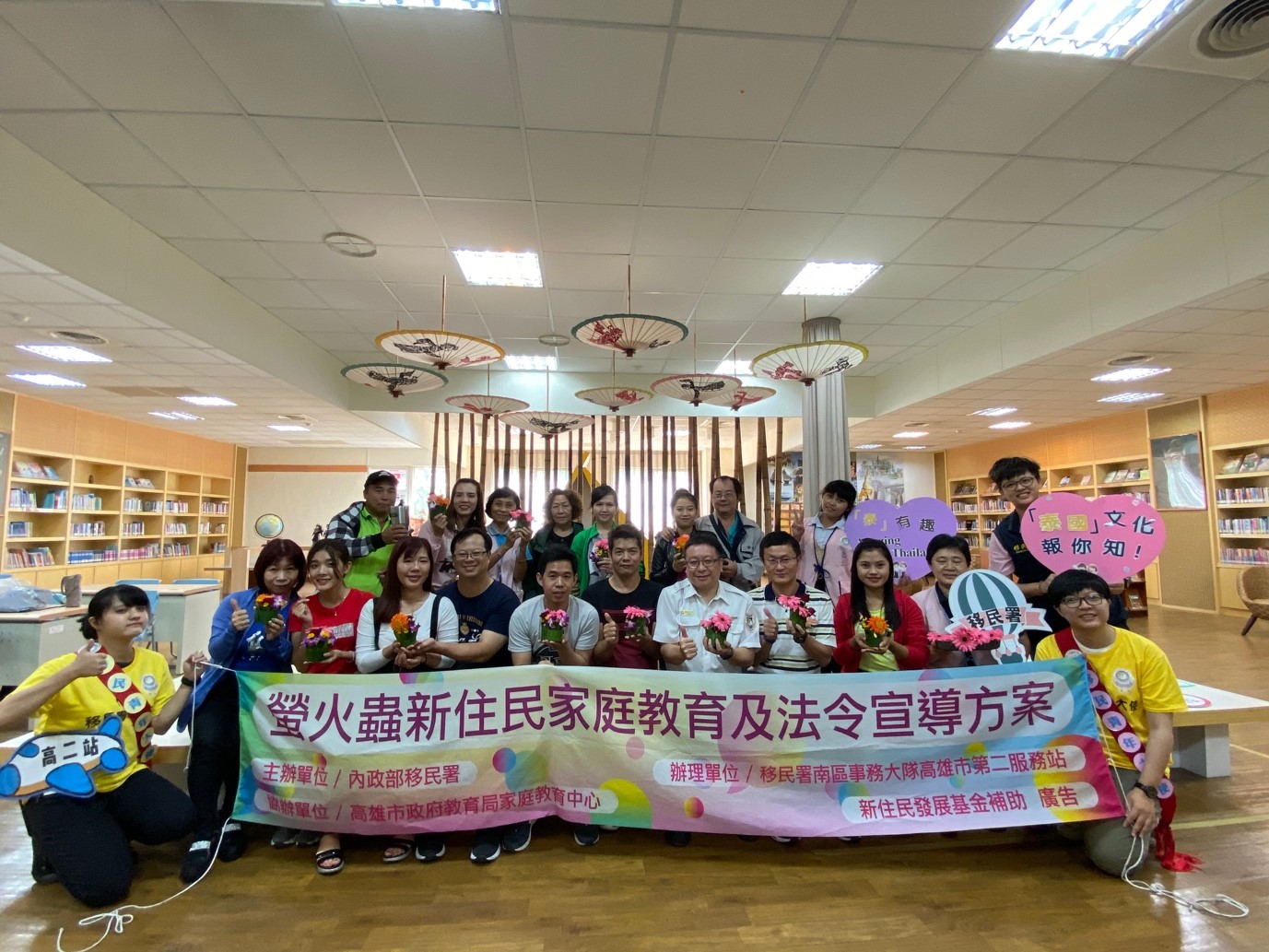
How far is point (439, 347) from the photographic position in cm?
421

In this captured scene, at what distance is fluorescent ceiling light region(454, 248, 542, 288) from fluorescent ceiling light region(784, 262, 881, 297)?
223cm

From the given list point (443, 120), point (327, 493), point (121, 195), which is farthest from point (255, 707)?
point (327, 493)

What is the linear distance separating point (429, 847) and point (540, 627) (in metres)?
0.89

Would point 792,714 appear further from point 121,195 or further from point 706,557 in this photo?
point 121,195

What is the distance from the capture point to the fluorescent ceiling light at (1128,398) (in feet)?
24.6

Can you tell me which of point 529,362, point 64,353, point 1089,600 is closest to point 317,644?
point 1089,600

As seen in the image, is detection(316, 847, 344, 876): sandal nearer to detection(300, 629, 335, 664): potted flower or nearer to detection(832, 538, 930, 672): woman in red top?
detection(300, 629, 335, 664): potted flower

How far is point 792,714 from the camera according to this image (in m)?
2.28

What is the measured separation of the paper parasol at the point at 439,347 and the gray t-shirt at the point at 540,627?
2138mm

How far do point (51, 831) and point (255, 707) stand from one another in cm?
66

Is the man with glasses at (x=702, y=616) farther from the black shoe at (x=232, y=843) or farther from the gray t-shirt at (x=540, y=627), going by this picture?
the black shoe at (x=232, y=843)

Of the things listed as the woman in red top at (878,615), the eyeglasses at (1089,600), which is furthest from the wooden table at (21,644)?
the eyeglasses at (1089,600)

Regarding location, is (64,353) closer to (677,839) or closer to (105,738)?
(105,738)

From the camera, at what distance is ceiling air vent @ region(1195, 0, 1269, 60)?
252 centimetres
